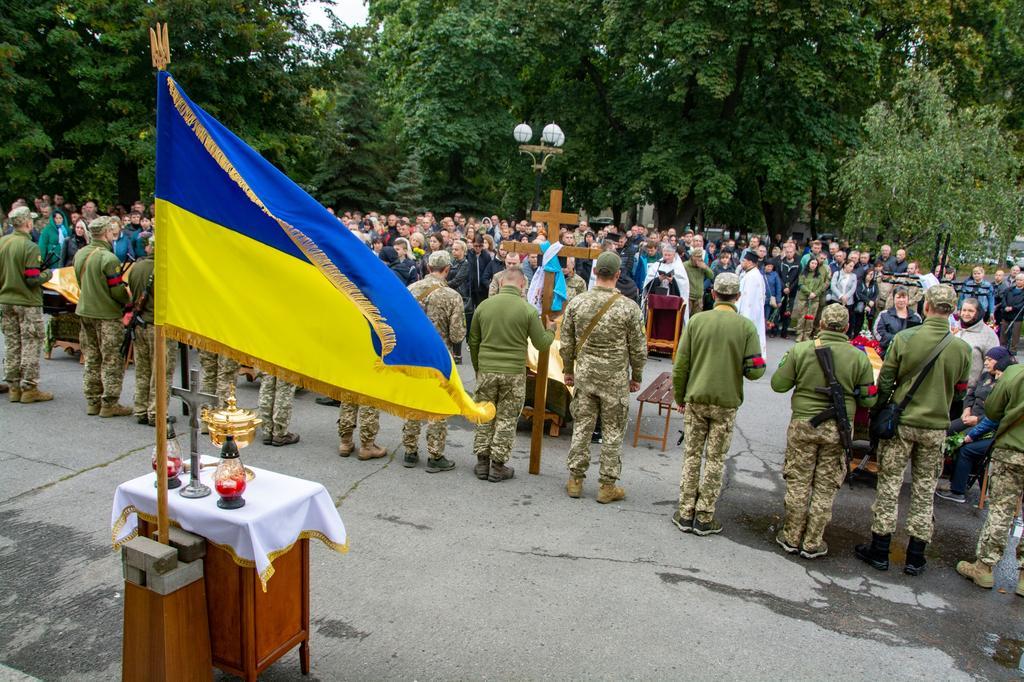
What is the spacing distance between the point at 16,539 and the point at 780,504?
21.8 ft

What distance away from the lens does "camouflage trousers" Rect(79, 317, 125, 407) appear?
8.21 m

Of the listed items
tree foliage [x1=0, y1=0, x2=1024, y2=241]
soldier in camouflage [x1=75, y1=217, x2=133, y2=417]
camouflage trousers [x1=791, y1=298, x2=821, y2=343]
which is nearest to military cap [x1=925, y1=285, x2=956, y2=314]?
soldier in camouflage [x1=75, y1=217, x2=133, y2=417]

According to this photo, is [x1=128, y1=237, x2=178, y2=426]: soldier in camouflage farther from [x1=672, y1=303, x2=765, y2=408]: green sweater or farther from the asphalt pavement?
[x1=672, y1=303, x2=765, y2=408]: green sweater

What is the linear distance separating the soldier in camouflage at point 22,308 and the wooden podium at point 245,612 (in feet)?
20.7

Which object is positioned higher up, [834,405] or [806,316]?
[806,316]

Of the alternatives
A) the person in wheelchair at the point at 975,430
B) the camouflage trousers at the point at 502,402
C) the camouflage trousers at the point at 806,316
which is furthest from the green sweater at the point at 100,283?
the camouflage trousers at the point at 806,316

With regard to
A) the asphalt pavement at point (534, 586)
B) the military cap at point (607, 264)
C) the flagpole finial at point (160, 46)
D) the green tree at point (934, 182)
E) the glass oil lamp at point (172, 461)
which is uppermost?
the green tree at point (934, 182)

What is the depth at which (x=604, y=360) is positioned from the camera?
6.59m

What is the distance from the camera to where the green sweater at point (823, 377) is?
5719 millimetres

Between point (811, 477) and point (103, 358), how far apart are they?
7.72 m

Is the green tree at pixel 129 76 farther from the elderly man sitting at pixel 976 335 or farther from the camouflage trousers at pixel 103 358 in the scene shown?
the elderly man sitting at pixel 976 335

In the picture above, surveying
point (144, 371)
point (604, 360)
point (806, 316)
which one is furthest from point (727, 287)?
point (806, 316)

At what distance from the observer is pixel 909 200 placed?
17031mm

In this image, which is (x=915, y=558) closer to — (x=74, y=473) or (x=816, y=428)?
(x=816, y=428)
